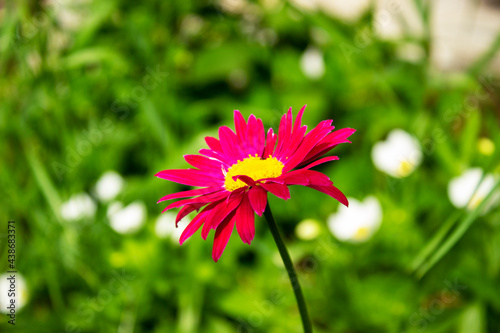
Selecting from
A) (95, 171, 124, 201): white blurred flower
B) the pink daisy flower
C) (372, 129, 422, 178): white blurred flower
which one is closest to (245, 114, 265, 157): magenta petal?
the pink daisy flower

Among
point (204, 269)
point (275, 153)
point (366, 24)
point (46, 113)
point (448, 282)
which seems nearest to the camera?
point (275, 153)

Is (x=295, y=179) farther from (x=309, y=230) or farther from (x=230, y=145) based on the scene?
(x=309, y=230)

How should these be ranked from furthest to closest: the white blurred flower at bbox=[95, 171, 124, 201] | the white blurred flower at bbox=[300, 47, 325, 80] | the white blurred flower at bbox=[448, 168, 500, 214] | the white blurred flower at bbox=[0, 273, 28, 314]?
the white blurred flower at bbox=[300, 47, 325, 80]
the white blurred flower at bbox=[95, 171, 124, 201]
the white blurred flower at bbox=[0, 273, 28, 314]
the white blurred flower at bbox=[448, 168, 500, 214]

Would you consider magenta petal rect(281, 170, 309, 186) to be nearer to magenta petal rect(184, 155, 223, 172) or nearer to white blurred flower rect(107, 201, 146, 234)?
magenta petal rect(184, 155, 223, 172)

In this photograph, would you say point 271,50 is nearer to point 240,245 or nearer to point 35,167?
point 240,245

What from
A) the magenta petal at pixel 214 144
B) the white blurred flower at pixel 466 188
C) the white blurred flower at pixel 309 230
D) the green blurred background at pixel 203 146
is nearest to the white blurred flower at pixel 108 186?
the green blurred background at pixel 203 146

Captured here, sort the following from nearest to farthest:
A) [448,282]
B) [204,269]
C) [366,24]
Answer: [448,282] → [204,269] → [366,24]

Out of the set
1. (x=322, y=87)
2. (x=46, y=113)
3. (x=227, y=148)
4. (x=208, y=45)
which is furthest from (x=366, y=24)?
(x=227, y=148)

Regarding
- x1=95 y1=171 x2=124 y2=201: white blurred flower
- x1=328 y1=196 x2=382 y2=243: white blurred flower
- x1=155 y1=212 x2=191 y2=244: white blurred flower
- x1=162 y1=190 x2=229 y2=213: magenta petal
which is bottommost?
x1=162 y1=190 x2=229 y2=213: magenta petal
